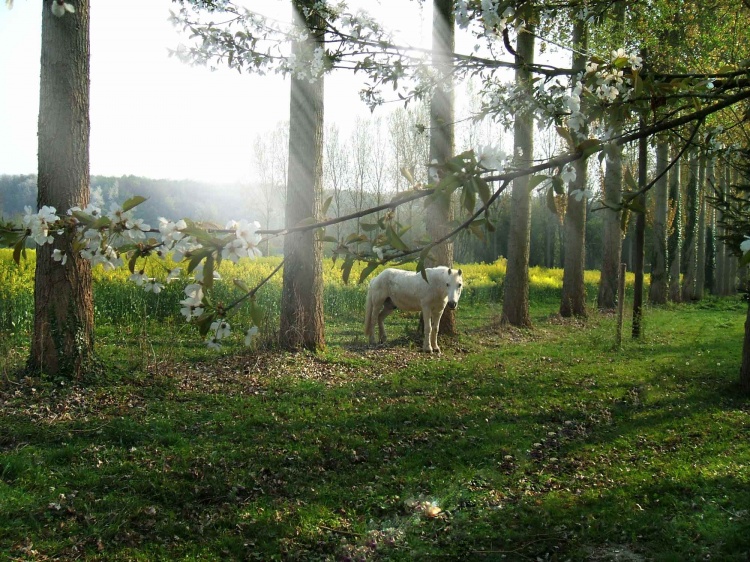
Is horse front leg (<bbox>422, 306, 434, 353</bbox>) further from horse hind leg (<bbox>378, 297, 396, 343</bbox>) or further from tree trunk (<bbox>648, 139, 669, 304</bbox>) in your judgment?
tree trunk (<bbox>648, 139, 669, 304</bbox>)

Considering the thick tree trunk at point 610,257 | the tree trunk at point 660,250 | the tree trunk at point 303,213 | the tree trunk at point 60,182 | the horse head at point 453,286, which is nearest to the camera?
the tree trunk at point 60,182

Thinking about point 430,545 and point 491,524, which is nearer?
point 430,545

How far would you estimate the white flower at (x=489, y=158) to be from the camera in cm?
229

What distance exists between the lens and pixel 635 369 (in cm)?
991

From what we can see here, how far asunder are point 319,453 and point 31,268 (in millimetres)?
12025

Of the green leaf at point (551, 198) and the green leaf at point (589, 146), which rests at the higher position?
the green leaf at point (589, 146)

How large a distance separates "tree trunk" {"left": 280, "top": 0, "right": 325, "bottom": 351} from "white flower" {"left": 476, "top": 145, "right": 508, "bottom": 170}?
7289 mm

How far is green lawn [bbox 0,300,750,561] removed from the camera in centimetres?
424

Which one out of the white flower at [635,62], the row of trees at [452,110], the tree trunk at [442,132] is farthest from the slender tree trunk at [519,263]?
the white flower at [635,62]

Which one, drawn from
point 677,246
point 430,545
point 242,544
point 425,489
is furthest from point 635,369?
point 677,246

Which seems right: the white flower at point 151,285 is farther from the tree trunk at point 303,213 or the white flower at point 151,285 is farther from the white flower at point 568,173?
the tree trunk at point 303,213

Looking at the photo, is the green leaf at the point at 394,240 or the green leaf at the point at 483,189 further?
the green leaf at the point at 394,240

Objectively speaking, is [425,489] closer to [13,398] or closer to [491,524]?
[491,524]

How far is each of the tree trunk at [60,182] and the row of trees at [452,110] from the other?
0.6 inches
